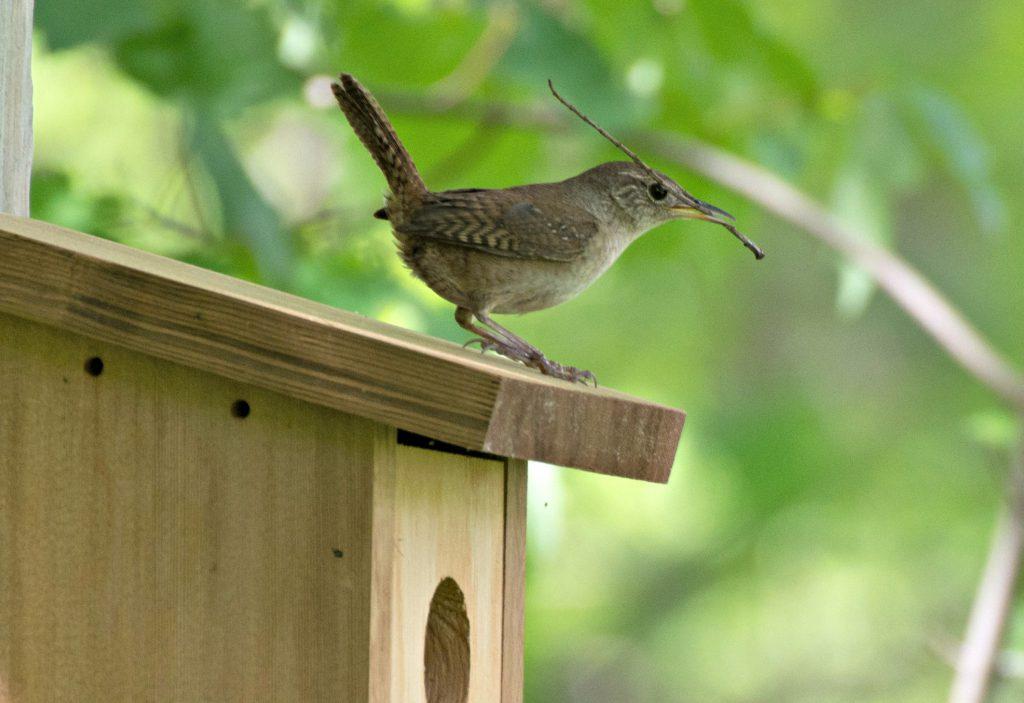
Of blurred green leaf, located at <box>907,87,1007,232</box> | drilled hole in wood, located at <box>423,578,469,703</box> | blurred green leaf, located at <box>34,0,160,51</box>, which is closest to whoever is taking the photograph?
drilled hole in wood, located at <box>423,578,469,703</box>

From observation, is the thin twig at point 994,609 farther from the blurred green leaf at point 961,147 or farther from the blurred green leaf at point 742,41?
the blurred green leaf at point 742,41

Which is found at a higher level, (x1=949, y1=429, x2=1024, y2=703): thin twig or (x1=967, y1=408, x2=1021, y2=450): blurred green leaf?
(x1=967, y1=408, x2=1021, y2=450): blurred green leaf

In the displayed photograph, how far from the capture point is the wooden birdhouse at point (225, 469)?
192 cm

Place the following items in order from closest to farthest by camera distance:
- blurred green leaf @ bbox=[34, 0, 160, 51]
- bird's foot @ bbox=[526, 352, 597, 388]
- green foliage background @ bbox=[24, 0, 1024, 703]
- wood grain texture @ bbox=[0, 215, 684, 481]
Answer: wood grain texture @ bbox=[0, 215, 684, 481] → bird's foot @ bbox=[526, 352, 597, 388] → blurred green leaf @ bbox=[34, 0, 160, 51] → green foliage background @ bbox=[24, 0, 1024, 703]

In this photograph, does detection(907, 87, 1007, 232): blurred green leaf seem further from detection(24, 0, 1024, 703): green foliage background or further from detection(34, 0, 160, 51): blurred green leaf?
detection(34, 0, 160, 51): blurred green leaf

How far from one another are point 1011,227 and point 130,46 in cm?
771

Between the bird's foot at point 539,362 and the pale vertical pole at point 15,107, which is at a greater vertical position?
the pale vertical pole at point 15,107

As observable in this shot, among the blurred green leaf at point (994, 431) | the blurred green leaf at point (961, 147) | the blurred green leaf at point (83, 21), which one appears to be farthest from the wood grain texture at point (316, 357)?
the blurred green leaf at point (994, 431)

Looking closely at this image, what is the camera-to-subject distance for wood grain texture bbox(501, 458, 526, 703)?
236 cm

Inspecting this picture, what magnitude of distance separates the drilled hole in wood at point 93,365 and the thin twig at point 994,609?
291 centimetres

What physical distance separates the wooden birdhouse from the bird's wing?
0.62 meters

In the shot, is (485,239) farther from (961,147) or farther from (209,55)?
(961,147)

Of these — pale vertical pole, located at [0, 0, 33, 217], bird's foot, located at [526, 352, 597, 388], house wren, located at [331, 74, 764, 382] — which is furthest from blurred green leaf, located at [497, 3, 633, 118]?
pale vertical pole, located at [0, 0, 33, 217]

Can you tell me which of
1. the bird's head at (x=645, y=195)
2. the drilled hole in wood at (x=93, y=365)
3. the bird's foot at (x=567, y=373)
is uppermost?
the bird's head at (x=645, y=195)
